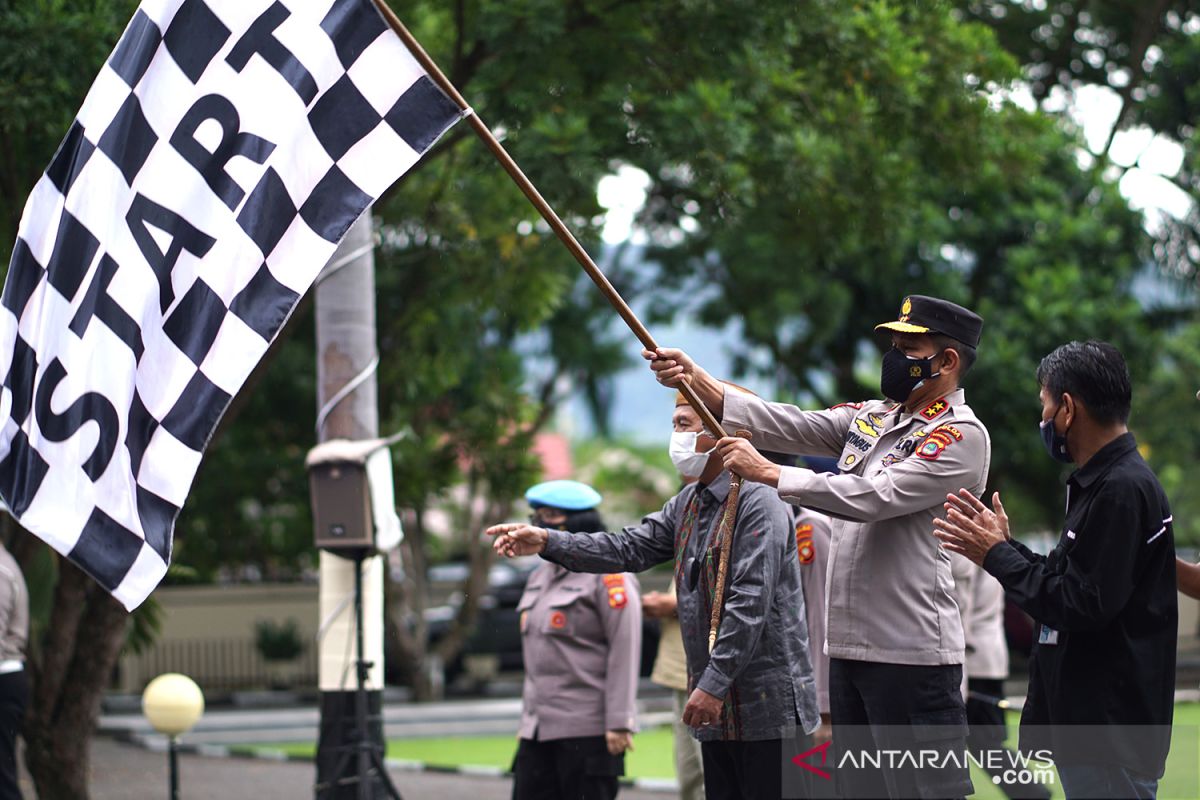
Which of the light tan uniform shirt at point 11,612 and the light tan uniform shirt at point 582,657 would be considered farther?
the light tan uniform shirt at point 11,612

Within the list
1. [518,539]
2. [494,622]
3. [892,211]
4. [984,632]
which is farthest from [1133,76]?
[518,539]

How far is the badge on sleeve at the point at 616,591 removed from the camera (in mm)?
7184

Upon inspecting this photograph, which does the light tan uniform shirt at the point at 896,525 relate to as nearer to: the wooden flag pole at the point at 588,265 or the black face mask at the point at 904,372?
the black face mask at the point at 904,372

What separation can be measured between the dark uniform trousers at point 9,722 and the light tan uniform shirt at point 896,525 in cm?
468

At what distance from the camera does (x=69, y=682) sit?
10.2 metres

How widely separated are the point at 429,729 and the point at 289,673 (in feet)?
20.8

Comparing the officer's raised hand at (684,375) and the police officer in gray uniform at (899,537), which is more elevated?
the officer's raised hand at (684,375)

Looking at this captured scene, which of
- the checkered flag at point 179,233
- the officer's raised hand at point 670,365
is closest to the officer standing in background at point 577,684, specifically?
the checkered flag at point 179,233

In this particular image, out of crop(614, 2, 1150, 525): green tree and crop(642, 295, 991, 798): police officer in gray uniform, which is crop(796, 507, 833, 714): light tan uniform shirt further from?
crop(614, 2, 1150, 525): green tree

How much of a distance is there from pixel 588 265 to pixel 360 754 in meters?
5.02

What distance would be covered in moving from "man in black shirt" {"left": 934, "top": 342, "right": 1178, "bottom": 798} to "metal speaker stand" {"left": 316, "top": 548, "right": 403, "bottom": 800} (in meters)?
5.20

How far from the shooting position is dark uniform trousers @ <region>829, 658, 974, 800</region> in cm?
464

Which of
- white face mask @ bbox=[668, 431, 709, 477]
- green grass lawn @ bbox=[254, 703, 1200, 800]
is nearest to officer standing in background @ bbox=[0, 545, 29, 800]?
white face mask @ bbox=[668, 431, 709, 477]

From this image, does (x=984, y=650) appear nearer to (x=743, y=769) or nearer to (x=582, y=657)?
(x=582, y=657)
